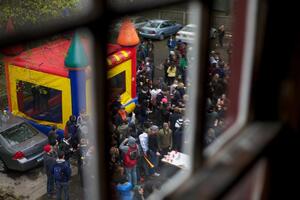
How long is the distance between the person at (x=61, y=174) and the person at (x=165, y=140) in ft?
4.54

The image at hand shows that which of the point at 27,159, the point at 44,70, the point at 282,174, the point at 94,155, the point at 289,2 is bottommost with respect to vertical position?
the point at 27,159

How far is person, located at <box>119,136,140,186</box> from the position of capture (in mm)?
5062

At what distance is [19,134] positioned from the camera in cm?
567

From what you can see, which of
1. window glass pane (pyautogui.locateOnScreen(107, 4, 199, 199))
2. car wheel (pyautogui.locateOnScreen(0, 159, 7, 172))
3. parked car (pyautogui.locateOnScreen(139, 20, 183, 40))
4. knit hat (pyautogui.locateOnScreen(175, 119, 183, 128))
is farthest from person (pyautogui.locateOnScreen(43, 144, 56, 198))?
parked car (pyautogui.locateOnScreen(139, 20, 183, 40))

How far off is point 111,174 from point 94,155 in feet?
0.16

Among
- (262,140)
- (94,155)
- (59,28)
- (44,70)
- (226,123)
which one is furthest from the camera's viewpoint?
(44,70)

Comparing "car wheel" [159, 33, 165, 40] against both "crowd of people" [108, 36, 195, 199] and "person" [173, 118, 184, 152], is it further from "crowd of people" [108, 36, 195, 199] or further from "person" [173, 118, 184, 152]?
"person" [173, 118, 184, 152]

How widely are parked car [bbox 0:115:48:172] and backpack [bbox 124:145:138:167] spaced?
1.18 m

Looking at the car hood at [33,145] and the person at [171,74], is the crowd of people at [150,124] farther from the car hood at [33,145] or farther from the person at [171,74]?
the car hood at [33,145]

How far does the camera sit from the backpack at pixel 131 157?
5181 millimetres

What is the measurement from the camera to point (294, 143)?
1201 millimetres

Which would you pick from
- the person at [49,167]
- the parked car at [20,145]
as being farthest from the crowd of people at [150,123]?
the parked car at [20,145]

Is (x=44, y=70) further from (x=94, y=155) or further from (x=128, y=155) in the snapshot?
(x=94, y=155)

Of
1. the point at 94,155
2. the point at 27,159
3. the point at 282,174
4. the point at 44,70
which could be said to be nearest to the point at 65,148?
the point at 27,159
